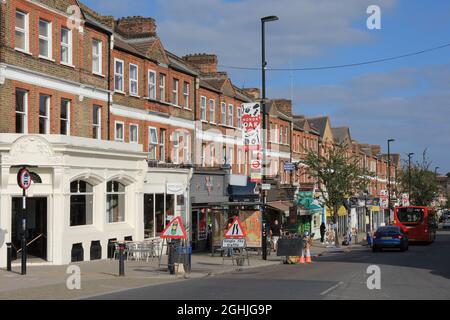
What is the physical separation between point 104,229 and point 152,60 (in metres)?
10.4

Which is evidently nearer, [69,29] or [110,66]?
[69,29]

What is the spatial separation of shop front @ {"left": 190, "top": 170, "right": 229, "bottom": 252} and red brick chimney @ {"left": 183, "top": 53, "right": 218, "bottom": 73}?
31.5ft

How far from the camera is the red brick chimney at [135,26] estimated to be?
3525cm

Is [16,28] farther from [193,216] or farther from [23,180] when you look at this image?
[193,216]

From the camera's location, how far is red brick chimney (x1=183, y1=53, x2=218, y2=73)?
4422 centimetres

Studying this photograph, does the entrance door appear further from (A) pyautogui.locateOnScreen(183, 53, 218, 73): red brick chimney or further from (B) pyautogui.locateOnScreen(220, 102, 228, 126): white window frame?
(A) pyautogui.locateOnScreen(183, 53, 218, 73): red brick chimney

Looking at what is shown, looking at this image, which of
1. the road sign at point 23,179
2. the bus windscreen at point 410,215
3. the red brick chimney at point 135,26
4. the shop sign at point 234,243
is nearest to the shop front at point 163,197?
the shop sign at point 234,243

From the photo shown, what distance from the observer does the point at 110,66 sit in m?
29.4

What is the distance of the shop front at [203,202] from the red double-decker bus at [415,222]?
18.0 meters

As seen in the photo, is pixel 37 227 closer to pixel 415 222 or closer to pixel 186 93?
pixel 186 93

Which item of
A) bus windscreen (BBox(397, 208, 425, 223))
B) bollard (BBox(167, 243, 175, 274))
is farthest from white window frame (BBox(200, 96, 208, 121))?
bus windscreen (BBox(397, 208, 425, 223))

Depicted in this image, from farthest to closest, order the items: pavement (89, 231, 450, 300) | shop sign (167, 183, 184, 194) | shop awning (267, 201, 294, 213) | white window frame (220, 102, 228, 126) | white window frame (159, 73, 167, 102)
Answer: white window frame (220, 102, 228, 126) → shop awning (267, 201, 294, 213) → white window frame (159, 73, 167, 102) → shop sign (167, 183, 184, 194) → pavement (89, 231, 450, 300)

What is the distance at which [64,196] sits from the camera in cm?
2373

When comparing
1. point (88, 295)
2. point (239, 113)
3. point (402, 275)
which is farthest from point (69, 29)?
point (239, 113)
